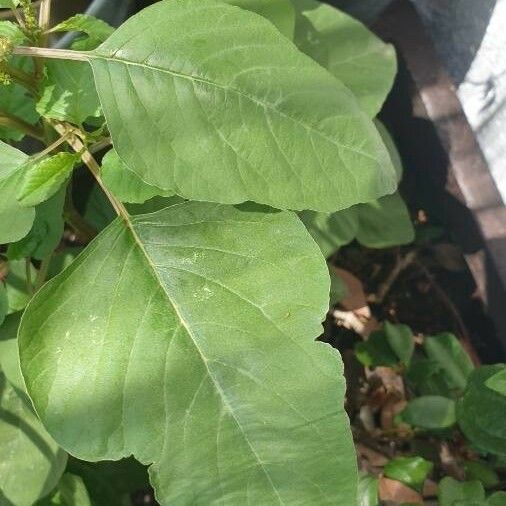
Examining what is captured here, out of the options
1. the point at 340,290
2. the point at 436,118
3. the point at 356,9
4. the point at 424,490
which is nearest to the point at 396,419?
the point at 424,490

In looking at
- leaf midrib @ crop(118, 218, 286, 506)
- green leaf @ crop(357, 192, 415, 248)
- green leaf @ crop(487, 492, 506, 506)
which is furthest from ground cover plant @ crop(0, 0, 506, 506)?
green leaf @ crop(357, 192, 415, 248)

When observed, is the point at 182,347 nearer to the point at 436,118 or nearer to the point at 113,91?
the point at 113,91

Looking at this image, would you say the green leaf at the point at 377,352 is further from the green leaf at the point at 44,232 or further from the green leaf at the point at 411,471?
the green leaf at the point at 44,232

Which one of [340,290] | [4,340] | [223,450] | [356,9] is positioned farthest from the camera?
[356,9]

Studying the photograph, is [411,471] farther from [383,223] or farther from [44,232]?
[44,232]

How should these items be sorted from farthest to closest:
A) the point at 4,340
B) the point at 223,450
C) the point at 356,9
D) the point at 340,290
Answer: the point at 356,9 → the point at 340,290 → the point at 4,340 → the point at 223,450

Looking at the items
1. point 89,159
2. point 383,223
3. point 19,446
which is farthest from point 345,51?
point 19,446
